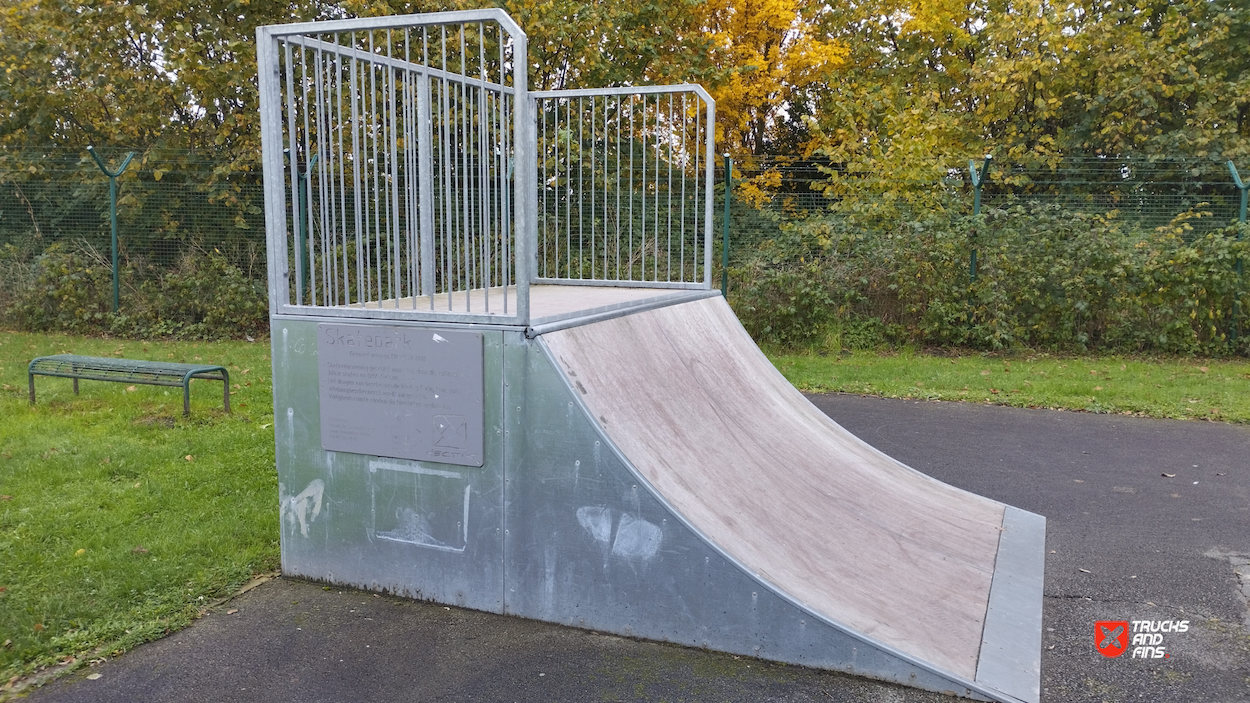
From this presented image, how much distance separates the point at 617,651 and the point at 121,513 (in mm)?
2881

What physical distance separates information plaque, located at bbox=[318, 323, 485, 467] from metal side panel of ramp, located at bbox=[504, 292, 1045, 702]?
0.21 meters

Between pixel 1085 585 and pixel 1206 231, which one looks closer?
pixel 1085 585

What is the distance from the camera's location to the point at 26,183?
13031 millimetres

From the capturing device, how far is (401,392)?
3576 mm

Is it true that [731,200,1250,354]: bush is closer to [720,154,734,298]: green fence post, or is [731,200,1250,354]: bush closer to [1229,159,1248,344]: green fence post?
[1229,159,1248,344]: green fence post

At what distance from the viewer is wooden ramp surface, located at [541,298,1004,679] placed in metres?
3.32

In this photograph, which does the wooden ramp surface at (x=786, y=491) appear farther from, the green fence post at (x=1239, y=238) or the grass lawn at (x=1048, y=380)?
the green fence post at (x=1239, y=238)

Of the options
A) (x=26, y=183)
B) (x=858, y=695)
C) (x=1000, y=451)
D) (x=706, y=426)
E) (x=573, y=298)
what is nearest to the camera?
(x=858, y=695)

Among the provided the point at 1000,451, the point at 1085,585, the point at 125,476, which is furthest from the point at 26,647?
the point at 1000,451

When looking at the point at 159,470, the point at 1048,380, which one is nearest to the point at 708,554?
the point at 159,470

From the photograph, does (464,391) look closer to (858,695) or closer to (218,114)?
(858,695)

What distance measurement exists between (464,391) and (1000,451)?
4.59m

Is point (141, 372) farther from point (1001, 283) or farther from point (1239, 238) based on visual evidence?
point (1239, 238)

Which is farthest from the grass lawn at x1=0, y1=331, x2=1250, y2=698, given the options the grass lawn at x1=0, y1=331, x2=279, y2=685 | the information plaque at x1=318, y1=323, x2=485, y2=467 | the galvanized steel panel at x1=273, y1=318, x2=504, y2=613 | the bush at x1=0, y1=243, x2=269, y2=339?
the bush at x1=0, y1=243, x2=269, y2=339
